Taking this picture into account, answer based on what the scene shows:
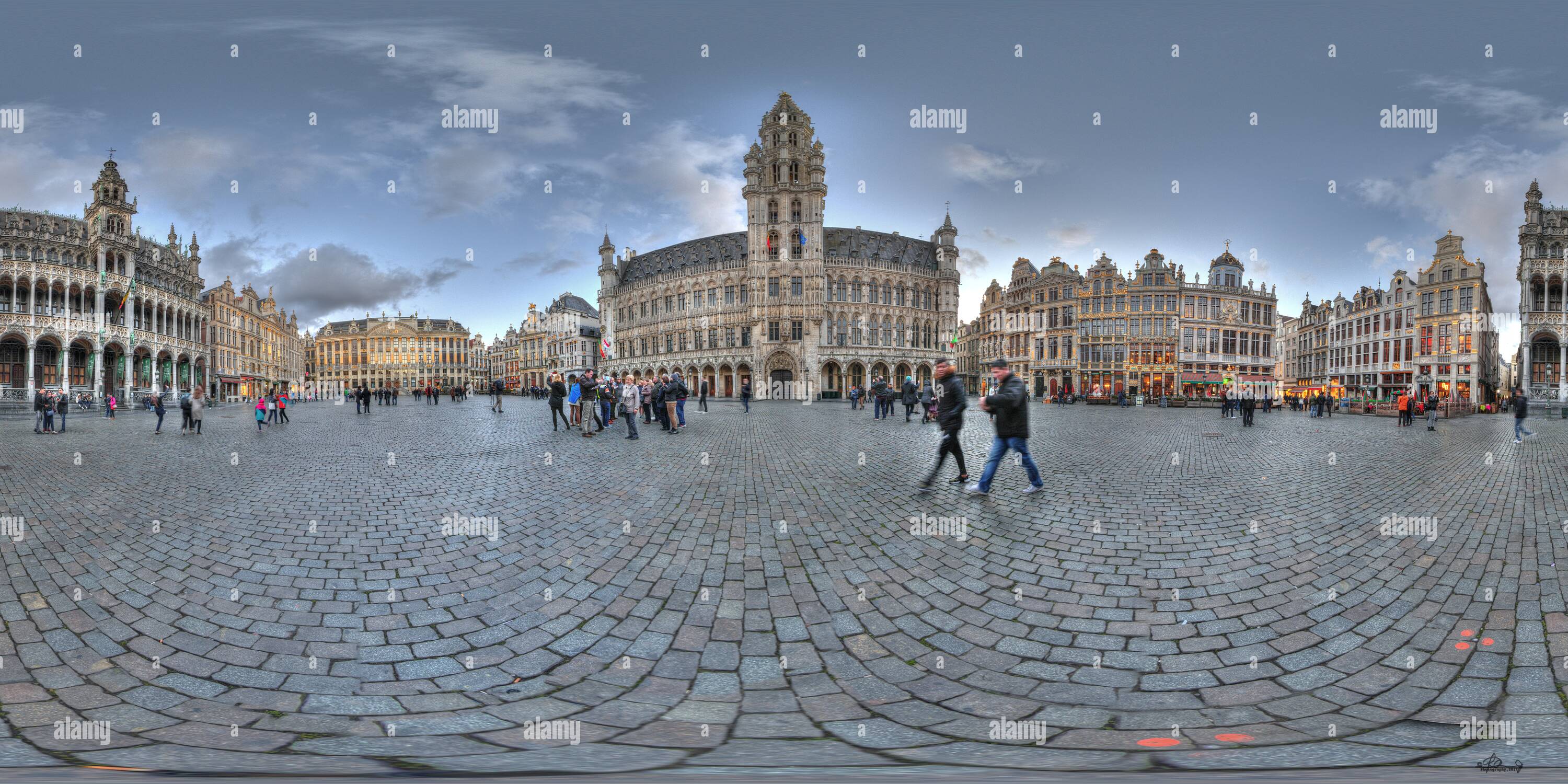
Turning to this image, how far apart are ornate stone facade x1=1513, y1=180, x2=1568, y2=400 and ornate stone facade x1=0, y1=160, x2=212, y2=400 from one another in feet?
339

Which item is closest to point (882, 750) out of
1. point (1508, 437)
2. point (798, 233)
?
point (1508, 437)

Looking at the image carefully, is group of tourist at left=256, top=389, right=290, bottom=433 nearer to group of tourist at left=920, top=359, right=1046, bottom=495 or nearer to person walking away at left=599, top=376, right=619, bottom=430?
person walking away at left=599, top=376, right=619, bottom=430

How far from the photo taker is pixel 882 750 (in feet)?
9.09

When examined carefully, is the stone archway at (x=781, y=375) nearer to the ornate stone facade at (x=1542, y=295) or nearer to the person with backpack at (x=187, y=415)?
the person with backpack at (x=187, y=415)

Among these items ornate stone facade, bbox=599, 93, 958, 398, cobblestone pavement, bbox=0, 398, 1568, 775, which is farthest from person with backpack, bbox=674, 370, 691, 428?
ornate stone facade, bbox=599, 93, 958, 398

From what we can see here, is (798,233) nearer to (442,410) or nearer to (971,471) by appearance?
(442,410)

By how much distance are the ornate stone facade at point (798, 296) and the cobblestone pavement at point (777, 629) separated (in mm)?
58522

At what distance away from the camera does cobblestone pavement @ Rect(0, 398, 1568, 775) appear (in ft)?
9.27

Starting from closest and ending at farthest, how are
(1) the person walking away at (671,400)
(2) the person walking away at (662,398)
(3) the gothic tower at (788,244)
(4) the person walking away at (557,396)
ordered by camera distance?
1. (1) the person walking away at (671,400)
2. (2) the person walking away at (662,398)
3. (4) the person walking away at (557,396)
4. (3) the gothic tower at (788,244)

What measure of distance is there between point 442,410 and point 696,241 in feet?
165

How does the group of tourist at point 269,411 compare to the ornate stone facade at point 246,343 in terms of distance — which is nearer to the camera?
the group of tourist at point 269,411

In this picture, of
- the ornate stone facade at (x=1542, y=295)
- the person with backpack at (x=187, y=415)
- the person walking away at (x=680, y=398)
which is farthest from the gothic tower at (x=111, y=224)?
the ornate stone facade at (x=1542, y=295)

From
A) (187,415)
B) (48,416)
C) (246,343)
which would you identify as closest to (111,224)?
(246,343)

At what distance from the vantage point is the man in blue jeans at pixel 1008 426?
7375 millimetres
